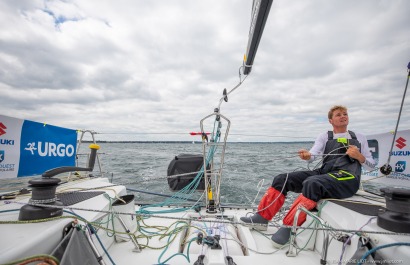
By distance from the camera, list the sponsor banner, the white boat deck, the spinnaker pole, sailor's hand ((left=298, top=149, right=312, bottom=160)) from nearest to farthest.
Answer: the white boat deck → the spinnaker pole → sailor's hand ((left=298, top=149, right=312, bottom=160)) → the sponsor banner

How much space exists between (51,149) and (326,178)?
2.86 meters

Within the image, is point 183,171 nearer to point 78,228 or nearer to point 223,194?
point 78,228

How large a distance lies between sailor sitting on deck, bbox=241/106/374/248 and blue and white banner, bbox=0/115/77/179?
7.24 ft

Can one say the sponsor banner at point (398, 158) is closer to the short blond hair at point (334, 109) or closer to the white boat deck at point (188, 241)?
the short blond hair at point (334, 109)

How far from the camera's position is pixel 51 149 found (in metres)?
2.57

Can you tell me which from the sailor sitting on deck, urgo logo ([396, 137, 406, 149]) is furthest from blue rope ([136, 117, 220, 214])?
urgo logo ([396, 137, 406, 149])

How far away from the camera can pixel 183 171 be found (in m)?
3.15

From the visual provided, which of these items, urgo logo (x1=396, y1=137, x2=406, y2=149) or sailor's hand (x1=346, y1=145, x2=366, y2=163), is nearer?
sailor's hand (x1=346, y1=145, x2=366, y2=163)

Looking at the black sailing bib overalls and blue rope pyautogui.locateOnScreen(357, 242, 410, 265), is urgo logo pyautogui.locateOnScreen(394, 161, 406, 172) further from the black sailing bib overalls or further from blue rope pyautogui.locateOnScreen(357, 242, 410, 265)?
blue rope pyautogui.locateOnScreen(357, 242, 410, 265)

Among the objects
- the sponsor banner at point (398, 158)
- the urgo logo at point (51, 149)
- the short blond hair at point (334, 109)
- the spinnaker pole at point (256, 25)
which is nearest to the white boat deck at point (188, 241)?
the urgo logo at point (51, 149)

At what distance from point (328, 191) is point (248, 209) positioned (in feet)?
3.89

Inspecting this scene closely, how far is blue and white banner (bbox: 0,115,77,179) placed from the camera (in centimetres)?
204

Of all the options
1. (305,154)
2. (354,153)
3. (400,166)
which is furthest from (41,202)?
(400,166)

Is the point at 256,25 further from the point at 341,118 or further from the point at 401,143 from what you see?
the point at 401,143
